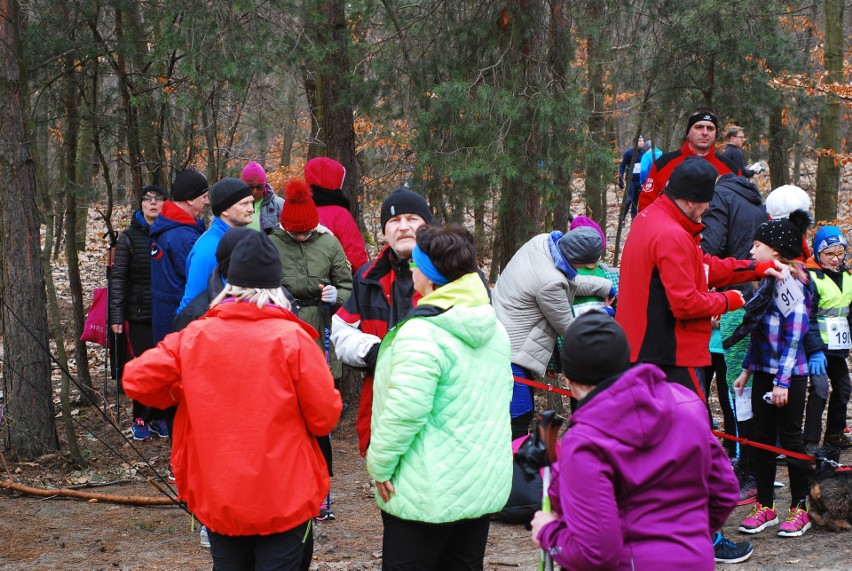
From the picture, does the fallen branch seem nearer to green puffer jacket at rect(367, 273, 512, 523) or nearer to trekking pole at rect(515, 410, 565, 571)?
green puffer jacket at rect(367, 273, 512, 523)

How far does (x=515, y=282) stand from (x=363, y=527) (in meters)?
2.08

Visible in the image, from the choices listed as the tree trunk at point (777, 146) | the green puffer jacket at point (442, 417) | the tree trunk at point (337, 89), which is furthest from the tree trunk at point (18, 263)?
the tree trunk at point (777, 146)

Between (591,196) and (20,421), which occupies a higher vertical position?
(591,196)

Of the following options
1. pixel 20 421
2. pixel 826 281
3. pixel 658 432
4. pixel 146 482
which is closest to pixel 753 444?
pixel 826 281

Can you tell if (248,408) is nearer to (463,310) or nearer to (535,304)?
(463,310)

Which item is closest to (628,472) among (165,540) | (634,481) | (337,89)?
(634,481)

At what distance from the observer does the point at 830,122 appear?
15367mm

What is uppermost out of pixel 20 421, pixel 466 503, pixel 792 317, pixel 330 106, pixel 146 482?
pixel 330 106

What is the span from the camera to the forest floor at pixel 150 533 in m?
5.43

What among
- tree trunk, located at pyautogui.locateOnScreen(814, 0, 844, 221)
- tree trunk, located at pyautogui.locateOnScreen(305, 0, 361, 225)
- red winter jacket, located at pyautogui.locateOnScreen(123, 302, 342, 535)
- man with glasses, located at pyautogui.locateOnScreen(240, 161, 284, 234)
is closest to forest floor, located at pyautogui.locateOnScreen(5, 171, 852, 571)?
red winter jacket, located at pyautogui.locateOnScreen(123, 302, 342, 535)

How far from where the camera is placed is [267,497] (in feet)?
11.3

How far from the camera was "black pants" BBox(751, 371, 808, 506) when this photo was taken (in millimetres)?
5562

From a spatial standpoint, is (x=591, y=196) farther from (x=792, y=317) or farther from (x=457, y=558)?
(x=457, y=558)

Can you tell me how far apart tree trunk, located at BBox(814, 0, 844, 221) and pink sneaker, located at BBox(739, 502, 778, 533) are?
10313 mm
